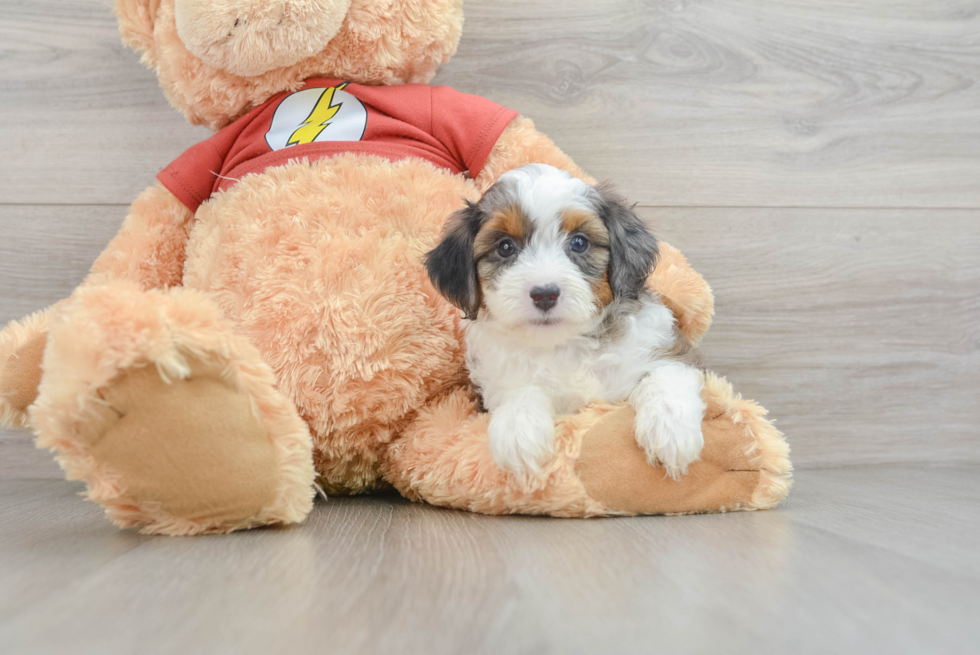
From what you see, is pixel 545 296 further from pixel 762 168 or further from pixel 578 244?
pixel 762 168

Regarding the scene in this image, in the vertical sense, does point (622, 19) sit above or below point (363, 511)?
above

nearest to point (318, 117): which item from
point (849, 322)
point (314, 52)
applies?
point (314, 52)

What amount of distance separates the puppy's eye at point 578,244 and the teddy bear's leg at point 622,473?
1.08 ft

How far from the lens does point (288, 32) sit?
1.58 m

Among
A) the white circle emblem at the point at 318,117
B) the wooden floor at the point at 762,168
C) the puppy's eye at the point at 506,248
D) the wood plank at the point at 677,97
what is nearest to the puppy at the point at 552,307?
the puppy's eye at the point at 506,248

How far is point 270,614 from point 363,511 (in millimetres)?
625

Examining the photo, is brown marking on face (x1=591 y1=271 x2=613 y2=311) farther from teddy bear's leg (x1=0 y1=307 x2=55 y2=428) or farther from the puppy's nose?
teddy bear's leg (x1=0 y1=307 x2=55 y2=428)

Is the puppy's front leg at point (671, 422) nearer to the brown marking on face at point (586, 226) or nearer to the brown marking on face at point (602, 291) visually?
the brown marking on face at point (602, 291)

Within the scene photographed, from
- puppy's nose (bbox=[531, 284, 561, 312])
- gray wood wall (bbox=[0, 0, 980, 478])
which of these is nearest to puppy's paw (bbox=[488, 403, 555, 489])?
puppy's nose (bbox=[531, 284, 561, 312])

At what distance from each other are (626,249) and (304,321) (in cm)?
69

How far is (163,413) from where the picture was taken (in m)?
1.12

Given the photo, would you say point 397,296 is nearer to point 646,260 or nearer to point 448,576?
point 646,260

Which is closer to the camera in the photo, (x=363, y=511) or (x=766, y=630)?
(x=766, y=630)

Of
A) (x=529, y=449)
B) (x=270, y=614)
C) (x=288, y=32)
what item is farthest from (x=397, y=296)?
(x=270, y=614)
